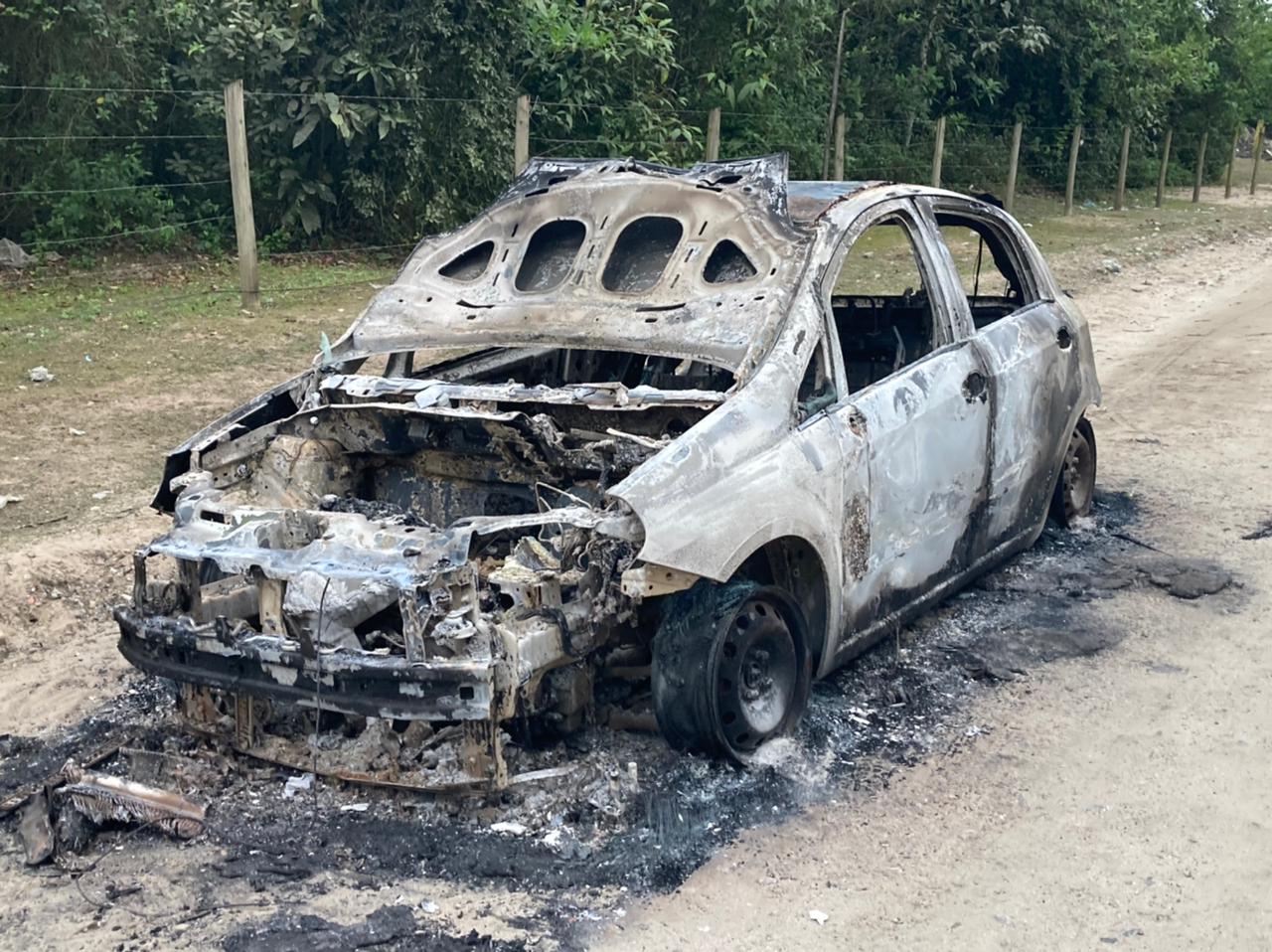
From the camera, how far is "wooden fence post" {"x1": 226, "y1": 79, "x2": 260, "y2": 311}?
1155 cm

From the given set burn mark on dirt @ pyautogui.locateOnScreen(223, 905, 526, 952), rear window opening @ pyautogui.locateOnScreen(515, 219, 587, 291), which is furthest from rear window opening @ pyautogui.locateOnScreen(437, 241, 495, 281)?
burn mark on dirt @ pyautogui.locateOnScreen(223, 905, 526, 952)

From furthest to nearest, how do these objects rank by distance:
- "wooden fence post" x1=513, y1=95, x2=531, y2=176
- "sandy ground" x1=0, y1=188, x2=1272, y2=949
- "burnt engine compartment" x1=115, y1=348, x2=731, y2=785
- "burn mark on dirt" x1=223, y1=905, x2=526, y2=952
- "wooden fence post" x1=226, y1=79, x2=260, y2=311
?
"wooden fence post" x1=513, y1=95, x2=531, y2=176
"wooden fence post" x1=226, y1=79, x2=260, y2=311
"burnt engine compartment" x1=115, y1=348, x2=731, y2=785
"sandy ground" x1=0, y1=188, x2=1272, y2=949
"burn mark on dirt" x1=223, y1=905, x2=526, y2=952

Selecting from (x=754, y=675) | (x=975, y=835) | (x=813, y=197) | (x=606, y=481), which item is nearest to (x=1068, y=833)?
(x=975, y=835)

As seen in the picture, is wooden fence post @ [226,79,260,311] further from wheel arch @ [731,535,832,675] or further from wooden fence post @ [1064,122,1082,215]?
wooden fence post @ [1064,122,1082,215]

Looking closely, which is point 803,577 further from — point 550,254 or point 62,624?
point 62,624

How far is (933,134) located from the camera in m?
24.8

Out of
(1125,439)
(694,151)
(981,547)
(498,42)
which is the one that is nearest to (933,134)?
(694,151)

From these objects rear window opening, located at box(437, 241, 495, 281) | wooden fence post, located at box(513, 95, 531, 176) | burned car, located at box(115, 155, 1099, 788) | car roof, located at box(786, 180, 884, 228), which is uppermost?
wooden fence post, located at box(513, 95, 531, 176)

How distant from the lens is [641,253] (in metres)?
5.69

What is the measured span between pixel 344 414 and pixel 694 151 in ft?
41.5

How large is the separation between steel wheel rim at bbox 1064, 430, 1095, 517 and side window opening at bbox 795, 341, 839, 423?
2439 mm

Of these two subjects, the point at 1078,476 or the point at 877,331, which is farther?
the point at 1078,476

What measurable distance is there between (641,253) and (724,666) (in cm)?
193

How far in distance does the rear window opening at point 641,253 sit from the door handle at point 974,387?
50.7 inches
